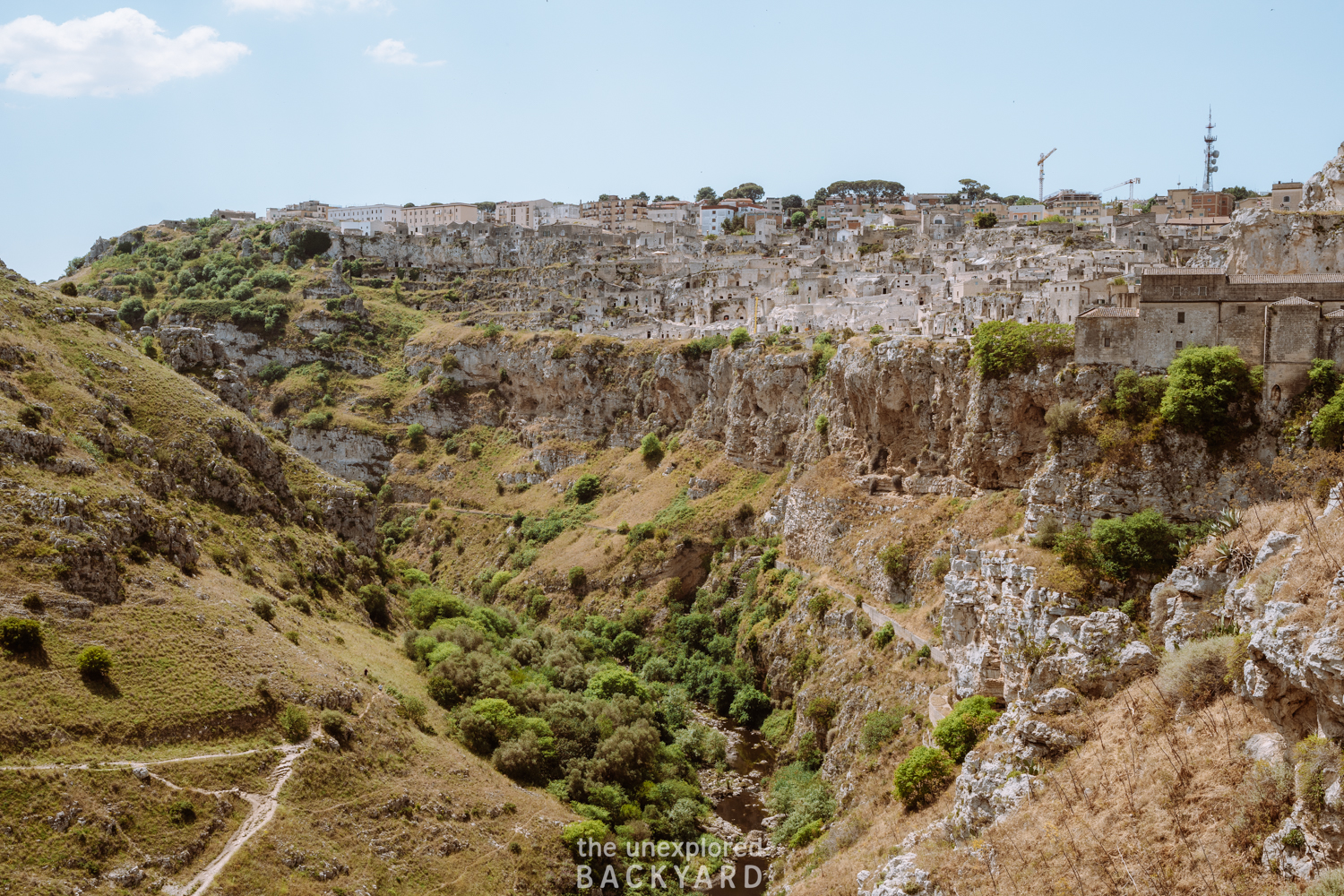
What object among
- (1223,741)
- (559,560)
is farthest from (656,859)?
(559,560)

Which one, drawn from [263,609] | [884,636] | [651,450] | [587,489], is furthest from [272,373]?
[884,636]

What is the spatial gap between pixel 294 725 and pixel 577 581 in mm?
31545

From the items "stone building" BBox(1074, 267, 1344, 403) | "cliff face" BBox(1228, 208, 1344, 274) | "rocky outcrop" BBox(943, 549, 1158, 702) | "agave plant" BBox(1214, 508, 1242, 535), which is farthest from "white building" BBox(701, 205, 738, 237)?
"agave plant" BBox(1214, 508, 1242, 535)

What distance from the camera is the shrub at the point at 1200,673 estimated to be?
2438 centimetres

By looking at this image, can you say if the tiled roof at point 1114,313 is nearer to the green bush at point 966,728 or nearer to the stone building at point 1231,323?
the stone building at point 1231,323

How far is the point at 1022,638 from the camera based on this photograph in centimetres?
3206

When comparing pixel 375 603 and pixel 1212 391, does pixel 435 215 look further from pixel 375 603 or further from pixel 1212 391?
pixel 1212 391

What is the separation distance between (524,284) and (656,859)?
74.1 meters

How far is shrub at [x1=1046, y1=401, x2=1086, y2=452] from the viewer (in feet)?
119

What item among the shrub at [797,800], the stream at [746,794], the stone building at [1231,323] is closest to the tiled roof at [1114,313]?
the stone building at [1231,323]

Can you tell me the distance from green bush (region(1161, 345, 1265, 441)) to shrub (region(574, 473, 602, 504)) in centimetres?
4849

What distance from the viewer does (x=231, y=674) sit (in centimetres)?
3628

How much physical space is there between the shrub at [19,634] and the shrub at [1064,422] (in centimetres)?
3523

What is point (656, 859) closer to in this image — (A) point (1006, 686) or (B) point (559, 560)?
(A) point (1006, 686)
